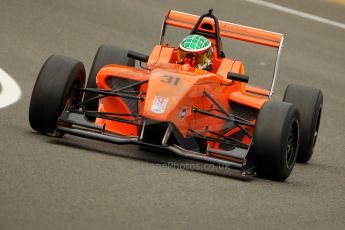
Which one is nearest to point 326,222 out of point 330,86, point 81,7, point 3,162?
point 3,162

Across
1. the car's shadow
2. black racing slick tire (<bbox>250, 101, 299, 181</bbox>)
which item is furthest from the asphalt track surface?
black racing slick tire (<bbox>250, 101, 299, 181</bbox>)

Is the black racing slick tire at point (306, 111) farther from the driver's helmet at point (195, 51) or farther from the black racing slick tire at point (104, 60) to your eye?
the black racing slick tire at point (104, 60)

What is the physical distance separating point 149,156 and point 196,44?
1.29 m

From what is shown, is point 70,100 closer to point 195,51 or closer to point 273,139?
point 195,51

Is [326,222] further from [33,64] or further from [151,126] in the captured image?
[33,64]

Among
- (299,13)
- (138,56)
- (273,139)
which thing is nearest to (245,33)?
(138,56)

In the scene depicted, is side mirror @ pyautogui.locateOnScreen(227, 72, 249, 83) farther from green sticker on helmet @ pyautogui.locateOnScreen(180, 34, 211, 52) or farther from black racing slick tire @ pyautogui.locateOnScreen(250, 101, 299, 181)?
black racing slick tire @ pyautogui.locateOnScreen(250, 101, 299, 181)

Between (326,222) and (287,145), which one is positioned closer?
(326,222)

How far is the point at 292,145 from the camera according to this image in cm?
A: 1045

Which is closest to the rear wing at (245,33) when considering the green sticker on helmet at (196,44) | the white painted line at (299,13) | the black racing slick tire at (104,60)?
the black racing slick tire at (104,60)

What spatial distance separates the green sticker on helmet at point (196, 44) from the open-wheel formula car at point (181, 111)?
14cm

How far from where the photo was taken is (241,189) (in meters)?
9.35

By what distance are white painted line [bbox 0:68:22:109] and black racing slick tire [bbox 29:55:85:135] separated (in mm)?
1735

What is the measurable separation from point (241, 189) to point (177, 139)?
2.85ft
